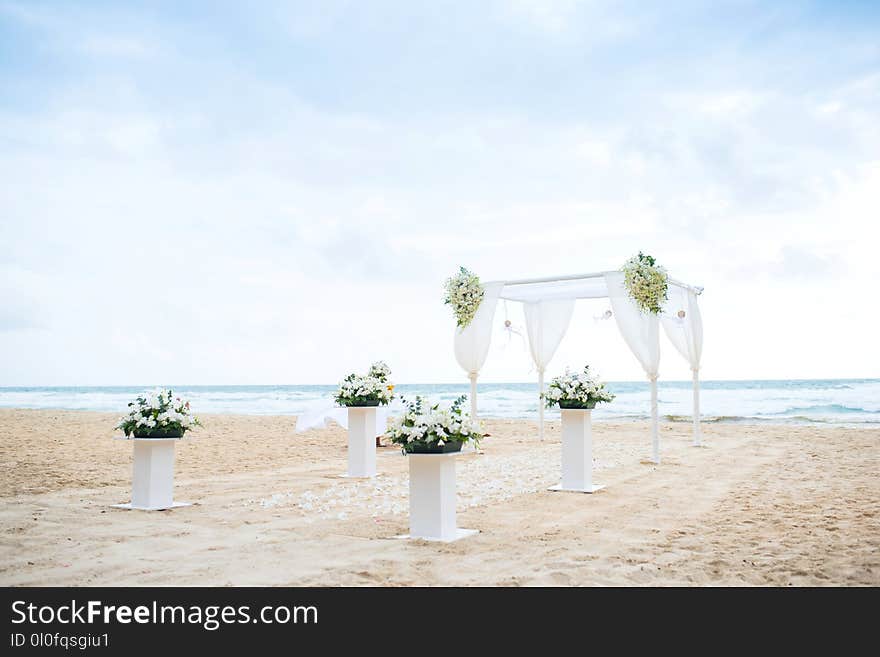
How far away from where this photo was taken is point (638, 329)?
8.76 meters

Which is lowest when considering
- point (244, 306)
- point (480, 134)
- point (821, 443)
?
point (821, 443)

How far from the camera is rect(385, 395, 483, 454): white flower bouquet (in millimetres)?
4469

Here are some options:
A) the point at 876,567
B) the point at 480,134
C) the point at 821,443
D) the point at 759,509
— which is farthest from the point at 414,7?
the point at 821,443

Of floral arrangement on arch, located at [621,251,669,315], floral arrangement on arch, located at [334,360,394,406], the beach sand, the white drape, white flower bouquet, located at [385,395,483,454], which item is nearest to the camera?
the beach sand

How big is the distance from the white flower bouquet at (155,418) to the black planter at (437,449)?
2418 mm

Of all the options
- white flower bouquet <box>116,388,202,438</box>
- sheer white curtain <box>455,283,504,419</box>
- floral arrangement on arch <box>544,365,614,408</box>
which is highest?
sheer white curtain <box>455,283,504,419</box>

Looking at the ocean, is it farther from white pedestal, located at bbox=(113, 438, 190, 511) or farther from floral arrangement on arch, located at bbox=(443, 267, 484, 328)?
white pedestal, located at bbox=(113, 438, 190, 511)

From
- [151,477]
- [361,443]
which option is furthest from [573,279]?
[151,477]

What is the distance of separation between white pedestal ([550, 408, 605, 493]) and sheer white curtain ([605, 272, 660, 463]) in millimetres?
2244

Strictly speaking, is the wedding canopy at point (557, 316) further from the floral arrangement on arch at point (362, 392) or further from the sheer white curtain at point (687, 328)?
the floral arrangement on arch at point (362, 392)

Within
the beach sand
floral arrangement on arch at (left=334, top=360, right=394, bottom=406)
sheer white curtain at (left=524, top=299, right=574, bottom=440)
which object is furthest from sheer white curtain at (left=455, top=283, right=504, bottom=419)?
floral arrangement on arch at (left=334, top=360, right=394, bottom=406)
